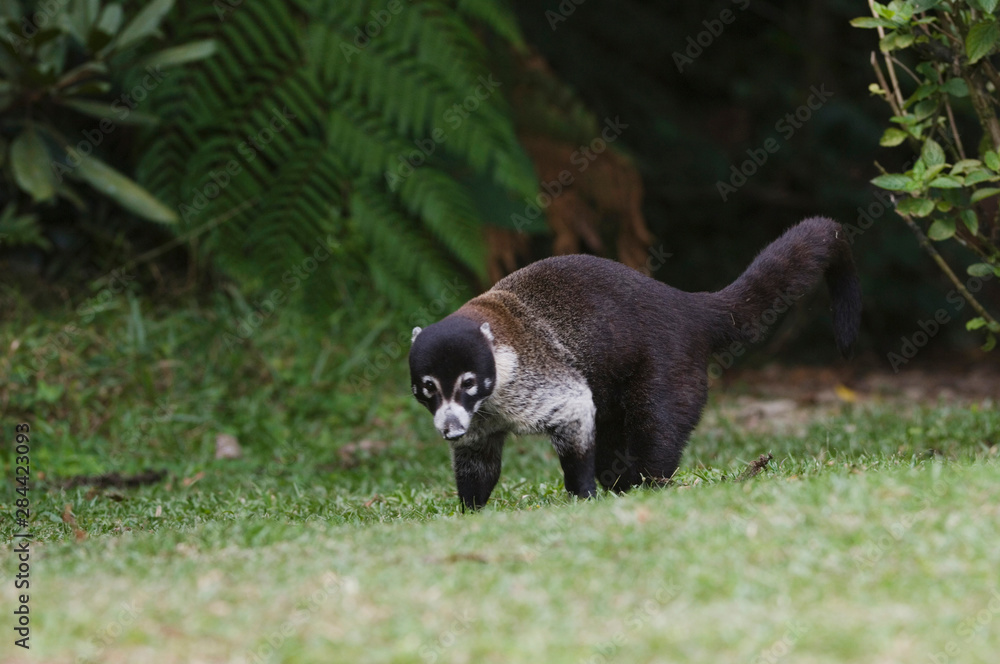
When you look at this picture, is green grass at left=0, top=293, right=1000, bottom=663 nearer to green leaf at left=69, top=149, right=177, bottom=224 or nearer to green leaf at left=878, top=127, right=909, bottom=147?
green leaf at left=878, top=127, right=909, bottom=147

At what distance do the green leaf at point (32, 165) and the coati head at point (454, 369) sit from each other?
3236 mm

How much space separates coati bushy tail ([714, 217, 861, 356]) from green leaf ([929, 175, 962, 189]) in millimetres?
→ 468

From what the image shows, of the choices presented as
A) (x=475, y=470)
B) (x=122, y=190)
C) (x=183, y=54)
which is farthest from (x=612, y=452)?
(x=183, y=54)

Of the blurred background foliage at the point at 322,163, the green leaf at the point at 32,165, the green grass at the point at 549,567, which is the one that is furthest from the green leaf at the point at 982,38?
the green leaf at the point at 32,165

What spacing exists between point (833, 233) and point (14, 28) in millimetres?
4625

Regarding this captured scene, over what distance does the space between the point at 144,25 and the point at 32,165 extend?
3.51 feet

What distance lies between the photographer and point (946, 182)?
4754 millimetres

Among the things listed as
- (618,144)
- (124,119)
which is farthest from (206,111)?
(618,144)

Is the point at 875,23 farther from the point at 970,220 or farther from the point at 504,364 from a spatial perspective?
the point at 504,364

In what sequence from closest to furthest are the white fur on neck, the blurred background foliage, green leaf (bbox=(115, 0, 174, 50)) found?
the white fur on neck < green leaf (bbox=(115, 0, 174, 50)) < the blurred background foliage

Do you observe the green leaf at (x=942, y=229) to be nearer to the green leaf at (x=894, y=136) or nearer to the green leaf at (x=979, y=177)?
the green leaf at (x=979, y=177)

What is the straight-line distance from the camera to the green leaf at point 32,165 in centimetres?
663

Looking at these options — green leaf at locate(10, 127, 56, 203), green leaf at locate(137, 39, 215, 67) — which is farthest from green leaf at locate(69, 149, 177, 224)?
green leaf at locate(137, 39, 215, 67)

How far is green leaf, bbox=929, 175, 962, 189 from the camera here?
4.75m
